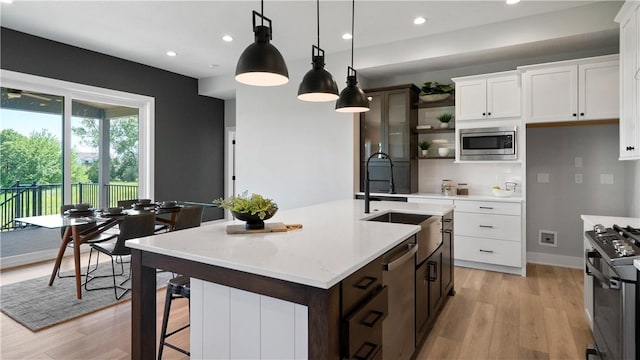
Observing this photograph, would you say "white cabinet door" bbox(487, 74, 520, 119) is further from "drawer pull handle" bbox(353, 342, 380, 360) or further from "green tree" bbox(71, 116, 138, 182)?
"green tree" bbox(71, 116, 138, 182)

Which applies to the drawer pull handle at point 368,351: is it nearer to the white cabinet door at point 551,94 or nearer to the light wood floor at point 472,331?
the light wood floor at point 472,331

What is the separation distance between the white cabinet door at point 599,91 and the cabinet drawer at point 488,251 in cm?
158

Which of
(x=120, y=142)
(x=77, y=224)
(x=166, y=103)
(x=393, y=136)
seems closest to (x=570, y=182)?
(x=393, y=136)

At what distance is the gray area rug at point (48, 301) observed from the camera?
2.80 m

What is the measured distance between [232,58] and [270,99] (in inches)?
33.0

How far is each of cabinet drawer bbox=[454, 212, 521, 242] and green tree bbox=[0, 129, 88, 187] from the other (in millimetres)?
5292

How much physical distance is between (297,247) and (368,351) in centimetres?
52

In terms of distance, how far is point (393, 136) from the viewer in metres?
4.83

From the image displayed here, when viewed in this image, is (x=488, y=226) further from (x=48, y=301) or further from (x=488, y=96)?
(x=48, y=301)

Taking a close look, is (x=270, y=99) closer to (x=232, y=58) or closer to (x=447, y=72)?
(x=232, y=58)

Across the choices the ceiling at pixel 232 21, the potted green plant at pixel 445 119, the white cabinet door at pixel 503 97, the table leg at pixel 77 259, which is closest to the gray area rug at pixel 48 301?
the table leg at pixel 77 259

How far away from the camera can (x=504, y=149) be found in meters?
4.14

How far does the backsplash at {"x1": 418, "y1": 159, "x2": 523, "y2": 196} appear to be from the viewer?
4477mm

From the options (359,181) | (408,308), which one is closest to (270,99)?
(359,181)
